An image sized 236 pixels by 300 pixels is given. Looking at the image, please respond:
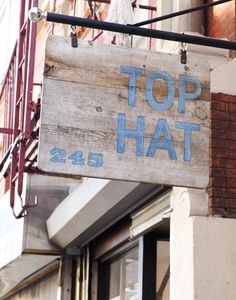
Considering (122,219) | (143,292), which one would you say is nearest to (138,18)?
(122,219)

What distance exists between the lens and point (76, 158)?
4461mm

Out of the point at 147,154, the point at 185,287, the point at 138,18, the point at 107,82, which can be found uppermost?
the point at 138,18

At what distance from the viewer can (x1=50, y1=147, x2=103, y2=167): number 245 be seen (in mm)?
4430

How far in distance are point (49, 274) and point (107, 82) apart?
5.74m

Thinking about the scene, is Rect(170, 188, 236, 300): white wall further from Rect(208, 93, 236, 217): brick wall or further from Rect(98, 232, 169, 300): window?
Rect(98, 232, 169, 300): window

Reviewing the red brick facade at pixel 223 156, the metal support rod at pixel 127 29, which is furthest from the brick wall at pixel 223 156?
the metal support rod at pixel 127 29

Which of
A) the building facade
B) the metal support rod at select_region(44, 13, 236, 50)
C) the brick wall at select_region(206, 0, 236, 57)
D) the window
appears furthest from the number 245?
the window

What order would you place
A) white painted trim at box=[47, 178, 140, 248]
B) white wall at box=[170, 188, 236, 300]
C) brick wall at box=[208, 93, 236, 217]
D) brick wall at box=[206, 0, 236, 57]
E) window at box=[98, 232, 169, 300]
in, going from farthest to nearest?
1. window at box=[98, 232, 169, 300]
2. white painted trim at box=[47, 178, 140, 248]
3. brick wall at box=[206, 0, 236, 57]
4. brick wall at box=[208, 93, 236, 217]
5. white wall at box=[170, 188, 236, 300]

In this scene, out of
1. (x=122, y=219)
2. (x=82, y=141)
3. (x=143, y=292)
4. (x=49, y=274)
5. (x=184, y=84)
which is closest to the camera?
(x=82, y=141)

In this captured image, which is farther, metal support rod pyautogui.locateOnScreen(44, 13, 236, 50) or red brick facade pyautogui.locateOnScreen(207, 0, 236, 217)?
red brick facade pyautogui.locateOnScreen(207, 0, 236, 217)

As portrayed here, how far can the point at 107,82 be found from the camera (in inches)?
185

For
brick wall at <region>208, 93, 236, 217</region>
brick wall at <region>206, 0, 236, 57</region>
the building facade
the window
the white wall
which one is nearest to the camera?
the white wall

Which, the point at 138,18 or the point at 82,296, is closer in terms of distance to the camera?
the point at 138,18

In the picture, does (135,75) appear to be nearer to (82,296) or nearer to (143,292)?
(143,292)
